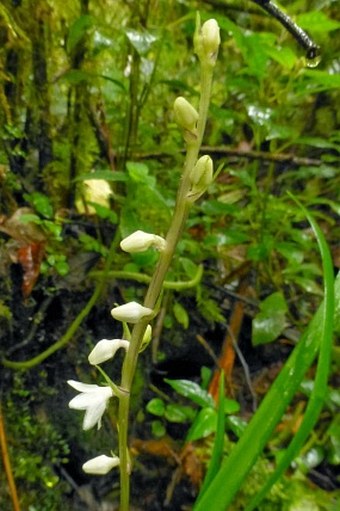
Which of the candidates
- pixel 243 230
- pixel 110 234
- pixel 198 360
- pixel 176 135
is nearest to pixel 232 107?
pixel 176 135

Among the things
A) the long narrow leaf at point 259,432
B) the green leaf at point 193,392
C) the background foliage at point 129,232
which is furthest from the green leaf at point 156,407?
the long narrow leaf at point 259,432

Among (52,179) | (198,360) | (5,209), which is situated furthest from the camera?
(198,360)

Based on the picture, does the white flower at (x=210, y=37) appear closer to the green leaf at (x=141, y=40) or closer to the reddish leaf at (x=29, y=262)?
the green leaf at (x=141, y=40)

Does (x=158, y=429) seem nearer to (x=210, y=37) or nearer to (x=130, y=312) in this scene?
(x=130, y=312)

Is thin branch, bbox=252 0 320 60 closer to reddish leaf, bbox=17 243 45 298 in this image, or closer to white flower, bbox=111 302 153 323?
white flower, bbox=111 302 153 323

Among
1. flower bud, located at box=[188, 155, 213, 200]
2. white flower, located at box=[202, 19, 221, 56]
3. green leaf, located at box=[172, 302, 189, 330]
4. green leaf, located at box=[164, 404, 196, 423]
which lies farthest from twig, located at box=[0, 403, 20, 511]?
white flower, located at box=[202, 19, 221, 56]

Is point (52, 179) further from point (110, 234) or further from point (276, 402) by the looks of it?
point (276, 402)
